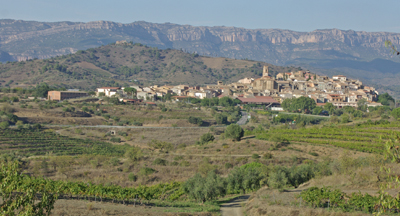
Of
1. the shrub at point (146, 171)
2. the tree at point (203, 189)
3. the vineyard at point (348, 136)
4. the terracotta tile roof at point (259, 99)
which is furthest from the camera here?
the terracotta tile roof at point (259, 99)

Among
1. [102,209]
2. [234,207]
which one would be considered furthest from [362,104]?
[102,209]

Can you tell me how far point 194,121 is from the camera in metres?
69.2

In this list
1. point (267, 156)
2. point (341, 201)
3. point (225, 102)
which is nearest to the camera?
point (341, 201)

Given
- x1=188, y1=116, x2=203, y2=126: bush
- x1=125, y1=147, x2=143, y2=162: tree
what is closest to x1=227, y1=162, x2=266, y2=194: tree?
x1=125, y1=147, x2=143, y2=162: tree

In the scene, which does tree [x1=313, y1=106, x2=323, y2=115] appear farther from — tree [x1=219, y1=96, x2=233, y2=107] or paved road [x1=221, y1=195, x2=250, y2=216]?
paved road [x1=221, y1=195, x2=250, y2=216]

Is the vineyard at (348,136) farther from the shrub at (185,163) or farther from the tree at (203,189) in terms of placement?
the tree at (203,189)

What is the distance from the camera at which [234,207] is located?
2011 centimetres

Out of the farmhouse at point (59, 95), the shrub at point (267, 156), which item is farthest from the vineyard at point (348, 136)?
the farmhouse at point (59, 95)

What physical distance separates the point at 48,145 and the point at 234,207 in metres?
31.4

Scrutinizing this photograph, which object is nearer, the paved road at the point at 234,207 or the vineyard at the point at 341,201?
the vineyard at the point at 341,201

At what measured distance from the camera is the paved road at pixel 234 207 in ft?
61.3

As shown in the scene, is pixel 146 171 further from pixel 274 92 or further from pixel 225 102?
pixel 274 92

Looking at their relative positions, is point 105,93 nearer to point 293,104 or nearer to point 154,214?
point 293,104

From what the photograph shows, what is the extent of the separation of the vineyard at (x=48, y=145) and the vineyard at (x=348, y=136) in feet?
60.7
